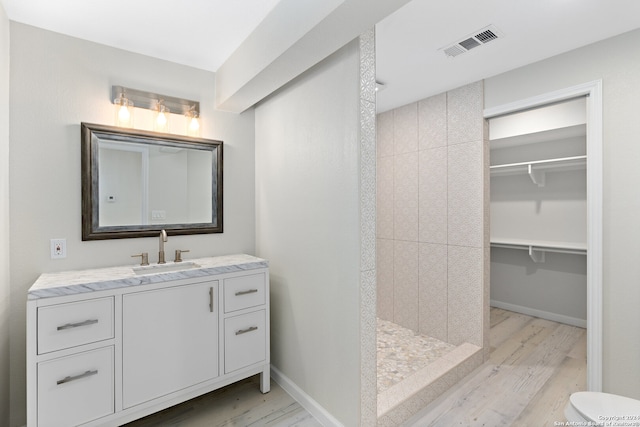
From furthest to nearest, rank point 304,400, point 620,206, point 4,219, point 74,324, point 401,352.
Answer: point 401,352 → point 304,400 → point 620,206 → point 4,219 → point 74,324

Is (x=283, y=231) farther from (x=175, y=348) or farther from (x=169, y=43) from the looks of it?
(x=169, y=43)

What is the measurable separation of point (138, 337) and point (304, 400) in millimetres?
1131

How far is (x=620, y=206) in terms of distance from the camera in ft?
6.41

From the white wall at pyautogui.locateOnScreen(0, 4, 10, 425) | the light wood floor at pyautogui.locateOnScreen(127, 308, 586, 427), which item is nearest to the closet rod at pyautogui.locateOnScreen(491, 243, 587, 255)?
the light wood floor at pyautogui.locateOnScreen(127, 308, 586, 427)

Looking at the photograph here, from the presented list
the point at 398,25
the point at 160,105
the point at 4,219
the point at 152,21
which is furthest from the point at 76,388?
the point at 398,25

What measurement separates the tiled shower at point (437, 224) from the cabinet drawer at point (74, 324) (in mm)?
2002

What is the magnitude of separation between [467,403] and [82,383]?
234 centimetres

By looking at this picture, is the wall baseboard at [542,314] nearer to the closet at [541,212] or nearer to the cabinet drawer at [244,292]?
the closet at [541,212]

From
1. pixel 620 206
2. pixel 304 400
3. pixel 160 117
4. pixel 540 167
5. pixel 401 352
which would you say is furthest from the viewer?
pixel 540 167

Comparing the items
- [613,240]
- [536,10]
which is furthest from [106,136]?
[613,240]

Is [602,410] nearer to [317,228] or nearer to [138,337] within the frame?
[317,228]

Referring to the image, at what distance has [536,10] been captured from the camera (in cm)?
168

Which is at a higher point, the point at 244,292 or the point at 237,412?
the point at 244,292

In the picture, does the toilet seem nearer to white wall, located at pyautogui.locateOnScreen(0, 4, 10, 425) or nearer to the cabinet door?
the cabinet door
